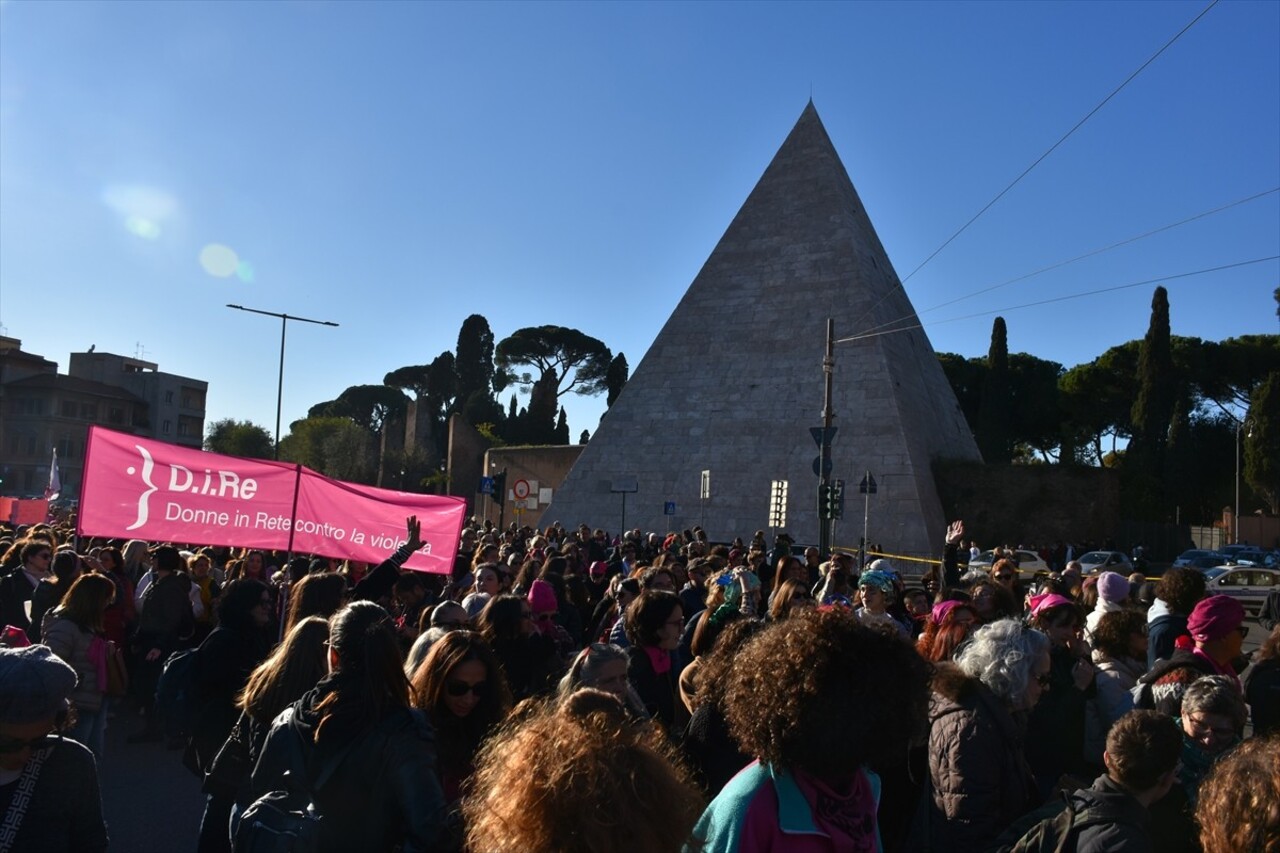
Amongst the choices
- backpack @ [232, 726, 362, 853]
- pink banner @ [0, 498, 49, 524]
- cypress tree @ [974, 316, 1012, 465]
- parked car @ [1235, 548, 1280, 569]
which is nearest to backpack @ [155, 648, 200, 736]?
backpack @ [232, 726, 362, 853]

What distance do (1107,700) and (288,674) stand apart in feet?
9.81

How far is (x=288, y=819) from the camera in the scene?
2260 millimetres

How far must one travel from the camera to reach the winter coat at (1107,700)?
3.69 metres

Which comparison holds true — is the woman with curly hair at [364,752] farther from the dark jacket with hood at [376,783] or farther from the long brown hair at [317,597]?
the long brown hair at [317,597]

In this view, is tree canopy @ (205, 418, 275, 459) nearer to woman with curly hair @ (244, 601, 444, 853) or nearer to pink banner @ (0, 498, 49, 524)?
pink banner @ (0, 498, 49, 524)

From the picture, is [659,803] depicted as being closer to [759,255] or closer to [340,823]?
[340,823]

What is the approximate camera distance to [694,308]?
90.3 feet

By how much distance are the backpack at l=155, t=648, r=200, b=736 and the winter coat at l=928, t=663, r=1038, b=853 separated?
2681 mm

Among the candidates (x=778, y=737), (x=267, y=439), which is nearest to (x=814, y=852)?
(x=778, y=737)

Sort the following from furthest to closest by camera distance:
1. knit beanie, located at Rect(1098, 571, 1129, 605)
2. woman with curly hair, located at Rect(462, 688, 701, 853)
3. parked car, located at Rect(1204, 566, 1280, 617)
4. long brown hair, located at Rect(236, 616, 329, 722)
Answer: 1. parked car, located at Rect(1204, 566, 1280, 617)
2. knit beanie, located at Rect(1098, 571, 1129, 605)
3. long brown hair, located at Rect(236, 616, 329, 722)
4. woman with curly hair, located at Rect(462, 688, 701, 853)

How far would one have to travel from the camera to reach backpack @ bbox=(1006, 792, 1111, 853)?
2.31m

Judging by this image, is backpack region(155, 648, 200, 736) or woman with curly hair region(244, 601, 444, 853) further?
backpack region(155, 648, 200, 736)

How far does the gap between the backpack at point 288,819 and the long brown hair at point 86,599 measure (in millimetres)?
2966

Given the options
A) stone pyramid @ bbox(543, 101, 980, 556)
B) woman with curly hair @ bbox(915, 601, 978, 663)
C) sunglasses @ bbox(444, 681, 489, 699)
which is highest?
stone pyramid @ bbox(543, 101, 980, 556)
